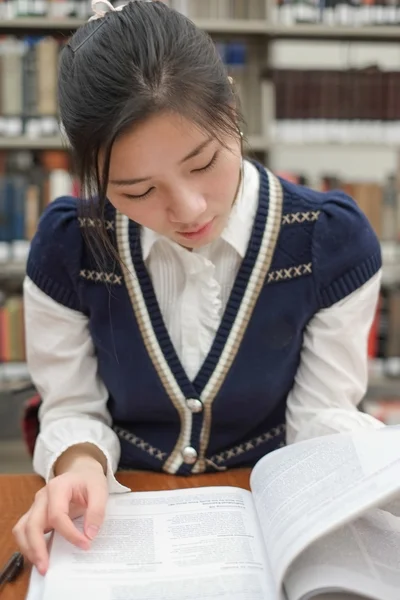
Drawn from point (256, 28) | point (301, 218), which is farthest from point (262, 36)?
point (301, 218)

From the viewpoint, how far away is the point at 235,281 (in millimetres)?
886

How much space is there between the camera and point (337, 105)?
2152 millimetres

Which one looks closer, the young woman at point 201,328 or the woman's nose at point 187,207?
the woman's nose at point 187,207

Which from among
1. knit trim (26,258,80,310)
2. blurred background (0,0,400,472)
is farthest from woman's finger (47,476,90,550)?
blurred background (0,0,400,472)

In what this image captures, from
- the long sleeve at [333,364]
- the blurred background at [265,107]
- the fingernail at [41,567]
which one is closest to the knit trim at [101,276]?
the long sleeve at [333,364]

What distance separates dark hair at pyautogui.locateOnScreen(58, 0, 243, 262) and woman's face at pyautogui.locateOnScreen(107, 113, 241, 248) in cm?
1

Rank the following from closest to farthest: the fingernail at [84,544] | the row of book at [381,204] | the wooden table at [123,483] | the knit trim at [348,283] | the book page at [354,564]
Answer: the book page at [354,564]
the fingernail at [84,544]
the wooden table at [123,483]
the knit trim at [348,283]
the row of book at [381,204]

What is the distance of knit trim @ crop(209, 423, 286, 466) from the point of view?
0.93m

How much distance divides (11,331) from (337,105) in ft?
4.10

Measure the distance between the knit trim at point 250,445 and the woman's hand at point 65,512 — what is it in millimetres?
221

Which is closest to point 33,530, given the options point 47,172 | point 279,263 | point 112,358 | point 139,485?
point 139,485

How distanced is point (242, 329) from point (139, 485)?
0.23 metres

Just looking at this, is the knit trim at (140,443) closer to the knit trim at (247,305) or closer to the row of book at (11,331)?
the knit trim at (247,305)

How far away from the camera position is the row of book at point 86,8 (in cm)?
212
